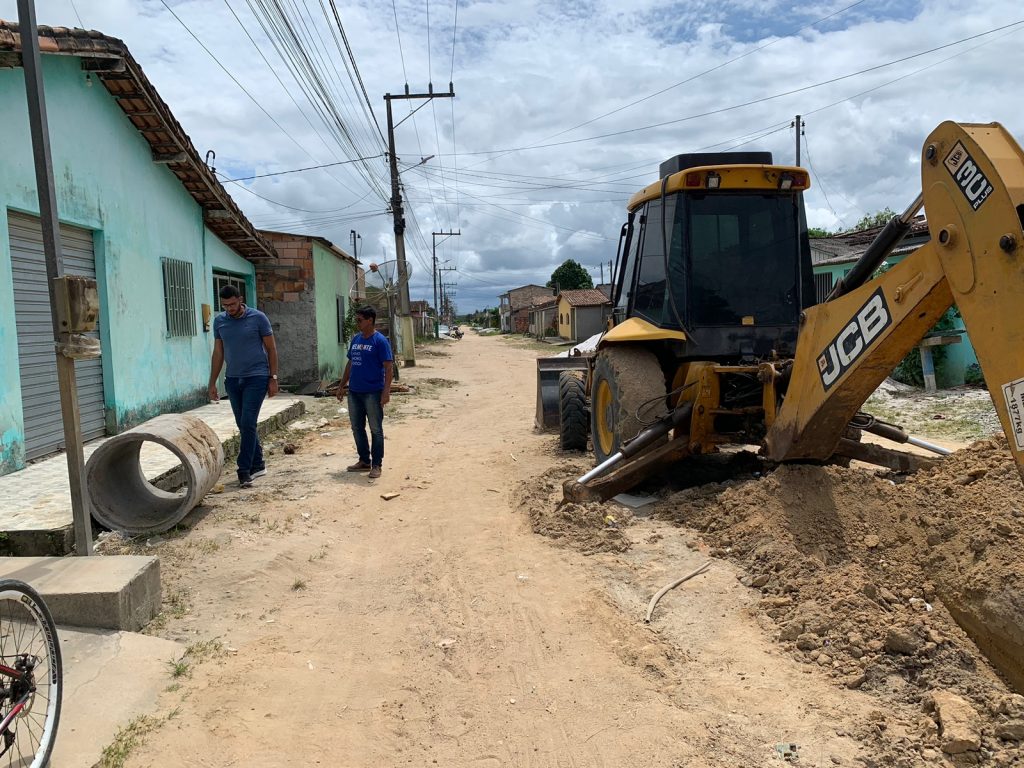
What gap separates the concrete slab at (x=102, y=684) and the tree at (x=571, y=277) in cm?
6794

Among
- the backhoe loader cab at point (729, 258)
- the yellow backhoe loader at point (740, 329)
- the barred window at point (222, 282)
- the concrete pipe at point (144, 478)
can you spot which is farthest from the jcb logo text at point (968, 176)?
the barred window at point (222, 282)

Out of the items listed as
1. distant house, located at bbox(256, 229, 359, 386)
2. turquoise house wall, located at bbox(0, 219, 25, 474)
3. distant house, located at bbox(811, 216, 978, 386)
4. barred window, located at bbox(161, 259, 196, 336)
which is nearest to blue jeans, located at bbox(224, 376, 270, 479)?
turquoise house wall, located at bbox(0, 219, 25, 474)

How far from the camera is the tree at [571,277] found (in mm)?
71062

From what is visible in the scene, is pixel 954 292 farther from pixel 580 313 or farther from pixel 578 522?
pixel 580 313

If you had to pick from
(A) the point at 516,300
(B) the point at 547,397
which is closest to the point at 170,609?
(B) the point at 547,397

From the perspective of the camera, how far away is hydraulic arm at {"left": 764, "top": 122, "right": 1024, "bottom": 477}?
2592 millimetres

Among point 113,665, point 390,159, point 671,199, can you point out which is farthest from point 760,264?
point 390,159

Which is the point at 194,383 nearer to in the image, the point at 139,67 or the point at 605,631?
the point at 139,67

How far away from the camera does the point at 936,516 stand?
13.0 feet

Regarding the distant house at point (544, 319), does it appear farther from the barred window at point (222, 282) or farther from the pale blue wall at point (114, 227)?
the pale blue wall at point (114, 227)

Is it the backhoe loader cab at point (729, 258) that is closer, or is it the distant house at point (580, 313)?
the backhoe loader cab at point (729, 258)

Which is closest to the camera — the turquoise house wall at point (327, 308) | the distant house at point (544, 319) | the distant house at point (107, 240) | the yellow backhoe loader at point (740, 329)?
the yellow backhoe loader at point (740, 329)

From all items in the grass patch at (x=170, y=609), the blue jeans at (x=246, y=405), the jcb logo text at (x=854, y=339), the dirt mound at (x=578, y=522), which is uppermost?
the jcb logo text at (x=854, y=339)

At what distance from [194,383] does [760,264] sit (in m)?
8.66
